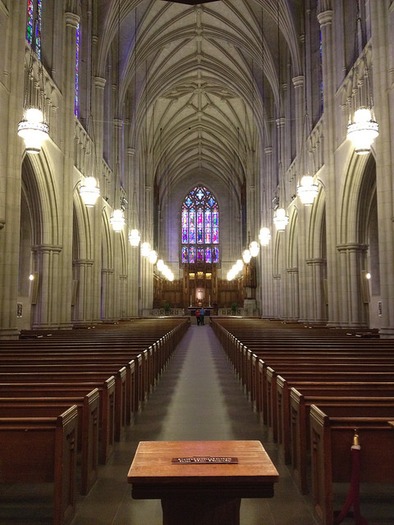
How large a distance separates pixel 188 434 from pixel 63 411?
2408 millimetres

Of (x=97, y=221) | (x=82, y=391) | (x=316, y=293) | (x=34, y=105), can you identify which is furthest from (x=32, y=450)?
(x=97, y=221)

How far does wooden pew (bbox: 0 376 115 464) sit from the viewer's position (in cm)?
500

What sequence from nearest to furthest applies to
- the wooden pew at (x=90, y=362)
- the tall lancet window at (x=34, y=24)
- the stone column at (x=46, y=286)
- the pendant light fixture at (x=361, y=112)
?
the wooden pew at (x=90, y=362) < the pendant light fixture at (x=361, y=112) < the tall lancet window at (x=34, y=24) < the stone column at (x=46, y=286)

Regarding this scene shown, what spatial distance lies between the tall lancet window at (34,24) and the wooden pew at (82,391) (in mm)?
13558

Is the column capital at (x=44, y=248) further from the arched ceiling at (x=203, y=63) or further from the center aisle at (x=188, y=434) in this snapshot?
the arched ceiling at (x=203, y=63)

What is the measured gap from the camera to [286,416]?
17.9ft

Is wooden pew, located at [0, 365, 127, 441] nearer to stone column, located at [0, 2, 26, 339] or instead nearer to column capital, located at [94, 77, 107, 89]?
stone column, located at [0, 2, 26, 339]

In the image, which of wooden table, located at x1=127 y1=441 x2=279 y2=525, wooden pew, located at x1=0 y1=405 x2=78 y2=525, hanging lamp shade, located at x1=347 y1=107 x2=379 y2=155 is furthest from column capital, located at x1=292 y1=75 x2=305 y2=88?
wooden table, located at x1=127 y1=441 x2=279 y2=525

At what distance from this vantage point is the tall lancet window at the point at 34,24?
52.2 feet

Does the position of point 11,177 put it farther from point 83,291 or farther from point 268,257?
point 268,257

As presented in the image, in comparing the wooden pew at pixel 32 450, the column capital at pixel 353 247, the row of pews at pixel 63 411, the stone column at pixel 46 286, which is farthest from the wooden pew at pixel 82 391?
the column capital at pixel 353 247

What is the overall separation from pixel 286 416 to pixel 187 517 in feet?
10.7

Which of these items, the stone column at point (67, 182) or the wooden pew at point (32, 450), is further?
the stone column at point (67, 182)

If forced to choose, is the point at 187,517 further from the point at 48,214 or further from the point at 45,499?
the point at 48,214
